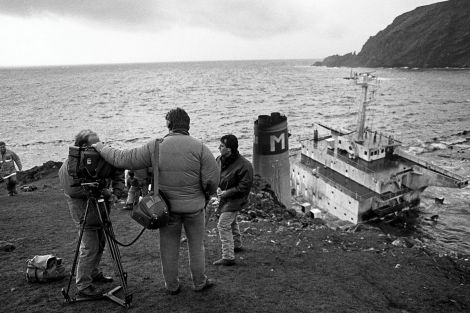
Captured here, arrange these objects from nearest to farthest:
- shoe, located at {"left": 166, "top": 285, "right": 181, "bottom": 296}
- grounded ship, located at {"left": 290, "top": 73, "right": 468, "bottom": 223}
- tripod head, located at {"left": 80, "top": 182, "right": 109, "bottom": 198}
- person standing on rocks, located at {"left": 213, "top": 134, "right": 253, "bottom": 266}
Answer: tripod head, located at {"left": 80, "top": 182, "right": 109, "bottom": 198} < shoe, located at {"left": 166, "top": 285, "right": 181, "bottom": 296} < person standing on rocks, located at {"left": 213, "top": 134, "right": 253, "bottom": 266} < grounded ship, located at {"left": 290, "top": 73, "right": 468, "bottom": 223}

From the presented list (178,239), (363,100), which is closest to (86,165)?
(178,239)

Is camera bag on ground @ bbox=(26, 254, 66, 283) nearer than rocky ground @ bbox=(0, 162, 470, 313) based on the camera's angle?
No

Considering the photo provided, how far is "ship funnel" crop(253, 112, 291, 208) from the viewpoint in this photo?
15438 millimetres

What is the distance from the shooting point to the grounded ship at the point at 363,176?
68.0 feet

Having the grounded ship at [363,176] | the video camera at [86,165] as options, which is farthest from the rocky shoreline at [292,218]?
the video camera at [86,165]

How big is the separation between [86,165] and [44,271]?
2295mm

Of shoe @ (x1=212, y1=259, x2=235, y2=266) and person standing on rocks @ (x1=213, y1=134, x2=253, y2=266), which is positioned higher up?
person standing on rocks @ (x1=213, y1=134, x2=253, y2=266)

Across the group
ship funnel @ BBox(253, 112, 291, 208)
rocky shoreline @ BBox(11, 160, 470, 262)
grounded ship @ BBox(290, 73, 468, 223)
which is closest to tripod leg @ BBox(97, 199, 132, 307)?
rocky shoreline @ BBox(11, 160, 470, 262)

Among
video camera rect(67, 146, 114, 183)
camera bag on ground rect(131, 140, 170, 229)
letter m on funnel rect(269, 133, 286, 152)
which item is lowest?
letter m on funnel rect(269, 133, 286, 152)

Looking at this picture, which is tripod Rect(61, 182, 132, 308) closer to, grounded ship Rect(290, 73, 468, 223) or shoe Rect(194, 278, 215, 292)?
shoe Rect(194, 278, 215, 292)

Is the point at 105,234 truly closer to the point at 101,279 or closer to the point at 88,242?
the point at 88,242

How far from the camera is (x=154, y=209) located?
4.29 m

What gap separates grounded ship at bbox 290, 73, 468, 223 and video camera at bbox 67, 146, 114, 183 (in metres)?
17.6

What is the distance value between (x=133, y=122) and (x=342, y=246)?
4559 cm
